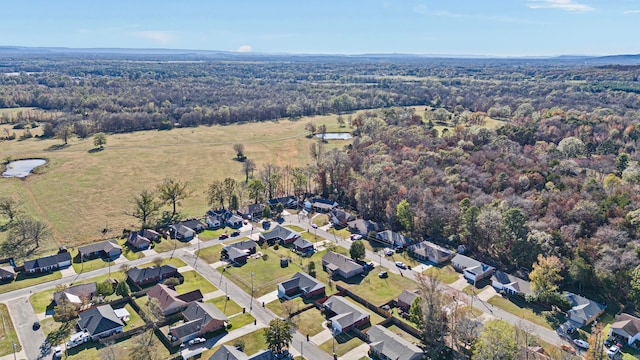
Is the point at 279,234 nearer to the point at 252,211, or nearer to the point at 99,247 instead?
the point at 252,211

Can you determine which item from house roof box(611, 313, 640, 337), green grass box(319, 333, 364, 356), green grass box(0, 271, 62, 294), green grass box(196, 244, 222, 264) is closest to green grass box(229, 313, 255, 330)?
green grass box(319, 333, 364, 356)

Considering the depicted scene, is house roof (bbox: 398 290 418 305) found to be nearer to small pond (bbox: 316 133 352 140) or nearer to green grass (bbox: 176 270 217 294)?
green grass (bbox: 176 270 217 294)

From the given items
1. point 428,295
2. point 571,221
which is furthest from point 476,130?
point 428,295

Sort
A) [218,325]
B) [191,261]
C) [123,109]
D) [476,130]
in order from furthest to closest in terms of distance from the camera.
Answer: [123,109], [476,130], [191,261], [218,325]

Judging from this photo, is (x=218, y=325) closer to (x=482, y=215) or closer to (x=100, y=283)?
(x=100, y=283)

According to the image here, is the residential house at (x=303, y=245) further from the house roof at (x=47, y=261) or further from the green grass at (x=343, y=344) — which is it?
the house roof at (x=47, y=261)

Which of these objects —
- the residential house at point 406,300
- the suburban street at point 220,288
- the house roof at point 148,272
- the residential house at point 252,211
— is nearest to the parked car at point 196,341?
the suburban street at point 220,288

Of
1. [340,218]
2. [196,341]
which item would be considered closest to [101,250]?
[196,341]
